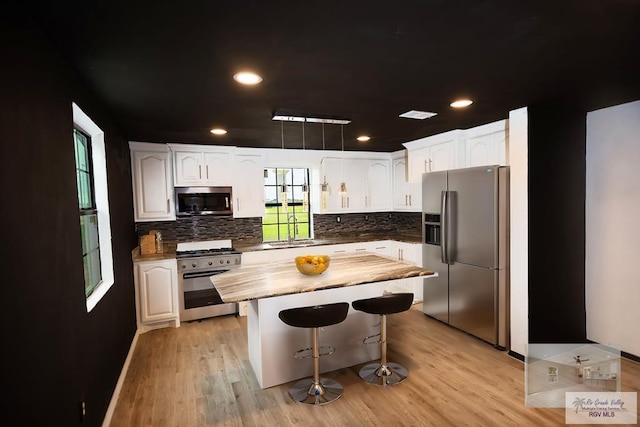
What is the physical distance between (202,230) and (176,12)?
150 inches

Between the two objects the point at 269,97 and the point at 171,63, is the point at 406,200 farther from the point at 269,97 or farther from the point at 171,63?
the point at 171,63

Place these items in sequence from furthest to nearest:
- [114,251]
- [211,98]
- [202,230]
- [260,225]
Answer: [260,225], [202,230], [114,251], [211,98]

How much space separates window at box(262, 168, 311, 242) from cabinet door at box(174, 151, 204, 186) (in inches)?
40.7

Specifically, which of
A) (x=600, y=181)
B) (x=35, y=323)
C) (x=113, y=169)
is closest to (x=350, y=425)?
(x=35, y=323)

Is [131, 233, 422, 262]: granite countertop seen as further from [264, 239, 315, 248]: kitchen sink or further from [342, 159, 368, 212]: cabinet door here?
[342, 159, 368, 212]: cabinet door

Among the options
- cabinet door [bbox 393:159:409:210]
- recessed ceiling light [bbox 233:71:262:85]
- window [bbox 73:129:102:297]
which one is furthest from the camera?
cabinet door [bbox 393:159:409:210]

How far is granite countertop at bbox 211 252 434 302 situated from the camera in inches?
92.7

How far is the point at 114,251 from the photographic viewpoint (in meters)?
2.90

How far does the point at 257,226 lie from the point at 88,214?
2.79 meters

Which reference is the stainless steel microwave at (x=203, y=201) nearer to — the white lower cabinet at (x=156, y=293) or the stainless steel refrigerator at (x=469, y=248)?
the white lower cabinet at (x=156, y=293)

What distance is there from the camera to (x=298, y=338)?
9.60 feet

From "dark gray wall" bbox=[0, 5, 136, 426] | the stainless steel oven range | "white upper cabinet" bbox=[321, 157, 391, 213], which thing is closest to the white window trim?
"dark gray wall" bbox=[0, 5, 136, 426]

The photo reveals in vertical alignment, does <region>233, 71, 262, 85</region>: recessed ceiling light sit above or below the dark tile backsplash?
above

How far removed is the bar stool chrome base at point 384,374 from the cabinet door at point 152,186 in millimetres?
3031
